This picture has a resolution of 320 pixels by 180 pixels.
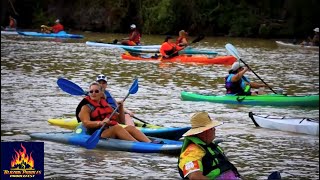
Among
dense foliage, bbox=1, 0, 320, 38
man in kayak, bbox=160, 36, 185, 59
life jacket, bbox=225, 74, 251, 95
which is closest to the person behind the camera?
life jacket, bbox=225, 74, 251, 95

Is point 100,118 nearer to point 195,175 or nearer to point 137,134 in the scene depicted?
point 137,134

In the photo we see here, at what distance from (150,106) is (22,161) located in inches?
246

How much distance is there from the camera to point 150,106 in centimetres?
1063

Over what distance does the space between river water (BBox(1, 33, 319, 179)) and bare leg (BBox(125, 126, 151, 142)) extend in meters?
0.24

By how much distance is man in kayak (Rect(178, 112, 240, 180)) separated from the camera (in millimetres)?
3672

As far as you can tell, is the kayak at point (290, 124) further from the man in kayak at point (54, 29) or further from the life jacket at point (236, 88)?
the man in kayak at point (54, 29)

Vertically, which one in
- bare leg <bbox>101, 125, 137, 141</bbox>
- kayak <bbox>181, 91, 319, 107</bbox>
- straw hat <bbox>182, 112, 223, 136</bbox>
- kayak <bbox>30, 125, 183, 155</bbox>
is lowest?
kayak <bbox>181, 91, 319, 107</bbox>

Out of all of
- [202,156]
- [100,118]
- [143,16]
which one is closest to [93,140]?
[100,118]

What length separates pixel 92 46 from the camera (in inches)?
963

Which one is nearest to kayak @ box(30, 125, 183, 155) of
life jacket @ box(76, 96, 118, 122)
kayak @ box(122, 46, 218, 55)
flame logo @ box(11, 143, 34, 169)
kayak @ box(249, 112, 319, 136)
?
life jacket @ box(76, 96, 118, 122)

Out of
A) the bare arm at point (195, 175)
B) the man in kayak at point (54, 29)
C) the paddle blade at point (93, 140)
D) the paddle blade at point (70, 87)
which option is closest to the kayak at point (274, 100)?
the paddle blade at point (70, 87)

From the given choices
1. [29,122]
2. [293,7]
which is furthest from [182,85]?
[293,7]

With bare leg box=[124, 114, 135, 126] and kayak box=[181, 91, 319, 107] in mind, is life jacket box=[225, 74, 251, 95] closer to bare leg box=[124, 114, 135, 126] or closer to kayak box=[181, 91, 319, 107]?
kayak box=[181, 91, 319, 107]

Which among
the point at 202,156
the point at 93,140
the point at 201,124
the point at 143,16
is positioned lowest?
the point at 93,140
